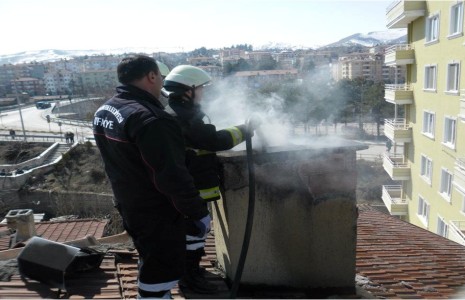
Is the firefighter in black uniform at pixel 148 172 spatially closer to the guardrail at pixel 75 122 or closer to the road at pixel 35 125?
the road at pixel 35 125

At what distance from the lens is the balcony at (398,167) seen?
19188 mm

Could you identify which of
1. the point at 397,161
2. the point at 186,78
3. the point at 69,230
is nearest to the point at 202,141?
the point at 186,78

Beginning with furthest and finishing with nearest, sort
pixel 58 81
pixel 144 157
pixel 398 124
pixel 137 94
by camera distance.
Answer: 1. pixel 58 81
2. pixel 398 124
3. pixel 137 94
4. pixel 144 157

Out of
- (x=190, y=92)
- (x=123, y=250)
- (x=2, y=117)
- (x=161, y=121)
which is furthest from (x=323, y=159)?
(x=2, y=117)

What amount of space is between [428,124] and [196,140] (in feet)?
54.3

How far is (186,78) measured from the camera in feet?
9.84

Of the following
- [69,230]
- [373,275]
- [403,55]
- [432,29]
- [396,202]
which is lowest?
[396,202]

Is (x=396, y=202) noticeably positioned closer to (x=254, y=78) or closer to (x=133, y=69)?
(x=254, y=78)

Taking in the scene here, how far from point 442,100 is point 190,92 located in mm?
14608

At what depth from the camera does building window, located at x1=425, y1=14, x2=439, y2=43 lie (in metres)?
15.2

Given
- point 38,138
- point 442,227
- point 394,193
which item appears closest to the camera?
point 442,227

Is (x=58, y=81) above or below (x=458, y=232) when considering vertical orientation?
above

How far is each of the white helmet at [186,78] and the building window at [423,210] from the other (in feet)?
54.9

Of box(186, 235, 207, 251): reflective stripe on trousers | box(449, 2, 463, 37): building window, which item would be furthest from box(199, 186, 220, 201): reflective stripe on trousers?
box(449, 2, 463, 37): building window
